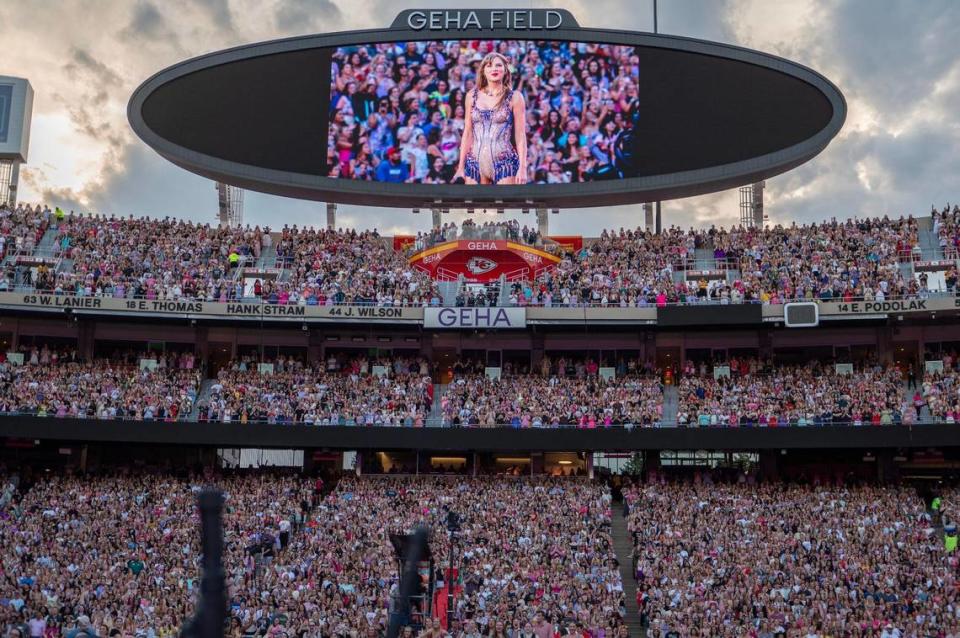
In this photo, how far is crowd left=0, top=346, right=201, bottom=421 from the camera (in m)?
41.4

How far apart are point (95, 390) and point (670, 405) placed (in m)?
25.6

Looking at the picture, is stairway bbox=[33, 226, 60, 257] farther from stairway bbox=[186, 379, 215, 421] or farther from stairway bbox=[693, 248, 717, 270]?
stairway bbox=[693, 248, 717, 270]

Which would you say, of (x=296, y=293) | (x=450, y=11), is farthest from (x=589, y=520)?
(x=450, y=11)

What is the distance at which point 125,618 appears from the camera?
91.9 ft

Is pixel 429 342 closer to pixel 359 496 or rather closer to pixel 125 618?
pixel 359 496

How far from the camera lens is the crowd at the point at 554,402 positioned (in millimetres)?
41219

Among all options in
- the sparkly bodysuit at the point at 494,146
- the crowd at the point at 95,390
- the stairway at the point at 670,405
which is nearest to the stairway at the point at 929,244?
the stairway at the point at 670,405

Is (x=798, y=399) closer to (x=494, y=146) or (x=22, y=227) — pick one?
(x=494, y=146)

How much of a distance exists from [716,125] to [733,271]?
7.79m

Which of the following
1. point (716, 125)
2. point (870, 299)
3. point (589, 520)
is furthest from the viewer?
point (716, 125)

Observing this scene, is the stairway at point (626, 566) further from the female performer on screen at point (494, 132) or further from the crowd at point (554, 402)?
the female performer on screen at point (494, 132)

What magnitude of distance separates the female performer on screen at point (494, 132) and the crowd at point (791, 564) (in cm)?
1943

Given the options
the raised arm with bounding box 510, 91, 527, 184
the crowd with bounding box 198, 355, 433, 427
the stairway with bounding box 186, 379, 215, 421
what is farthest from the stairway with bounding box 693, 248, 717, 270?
the stairway with bounding box 186, 379, 215, 421

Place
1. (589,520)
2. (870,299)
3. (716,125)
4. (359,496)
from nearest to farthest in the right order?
(589,520), (359,496), (870,299), (716,125)
